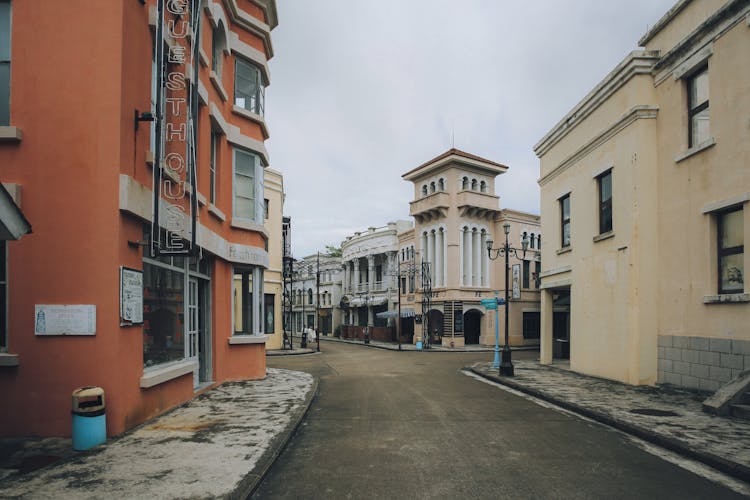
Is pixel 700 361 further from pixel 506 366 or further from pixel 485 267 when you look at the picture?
pixel 485 267

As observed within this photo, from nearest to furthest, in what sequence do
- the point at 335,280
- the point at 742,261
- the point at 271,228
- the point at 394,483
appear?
the point at 394,483 < the point at 742,261 < the point at 271,228 < the point at 335,280

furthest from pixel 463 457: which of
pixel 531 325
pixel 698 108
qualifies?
pixel 531 325

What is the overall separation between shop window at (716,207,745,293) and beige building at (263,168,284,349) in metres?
26.3

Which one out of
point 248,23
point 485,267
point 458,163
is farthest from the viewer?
point 485,267

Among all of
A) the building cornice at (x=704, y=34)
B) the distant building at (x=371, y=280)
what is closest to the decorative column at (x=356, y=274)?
the distant building at (x=371, y=280)

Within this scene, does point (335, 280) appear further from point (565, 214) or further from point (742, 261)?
point (742, 261)

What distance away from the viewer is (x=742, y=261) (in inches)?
458

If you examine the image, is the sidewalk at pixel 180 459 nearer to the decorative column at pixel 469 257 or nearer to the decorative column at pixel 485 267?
the decorative column at pixel 469 257

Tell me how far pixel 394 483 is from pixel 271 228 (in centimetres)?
3074

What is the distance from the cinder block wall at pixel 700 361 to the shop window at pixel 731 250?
1240 millimetres

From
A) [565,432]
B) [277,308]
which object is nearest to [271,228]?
[277,308]

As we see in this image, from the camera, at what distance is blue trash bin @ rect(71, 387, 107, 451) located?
Result: 733 cm

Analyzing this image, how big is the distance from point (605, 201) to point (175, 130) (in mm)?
12770

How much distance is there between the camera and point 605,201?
55.4 feet
